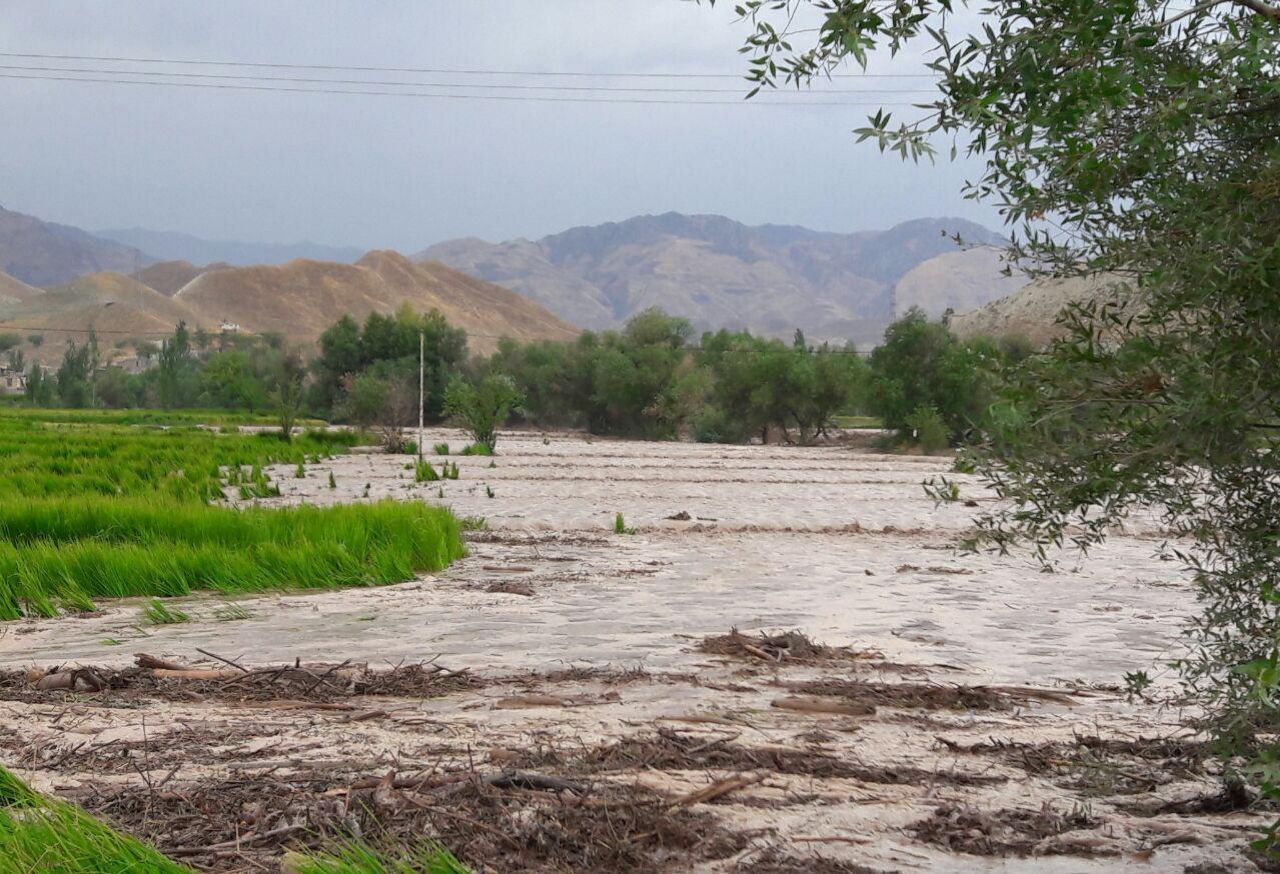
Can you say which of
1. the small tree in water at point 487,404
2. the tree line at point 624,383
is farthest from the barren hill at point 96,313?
the small tree in water at point 487,404

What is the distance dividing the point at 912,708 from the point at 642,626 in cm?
284

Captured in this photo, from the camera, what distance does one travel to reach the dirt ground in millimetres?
4098

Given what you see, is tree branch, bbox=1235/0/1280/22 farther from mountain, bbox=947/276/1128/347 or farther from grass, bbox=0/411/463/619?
mountain, bbox=947/276/1128/347

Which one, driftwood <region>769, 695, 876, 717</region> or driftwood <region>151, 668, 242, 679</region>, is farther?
driftwood <region>151, 668, 242, 679</region>

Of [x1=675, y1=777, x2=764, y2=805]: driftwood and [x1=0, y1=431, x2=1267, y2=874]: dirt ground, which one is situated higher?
[x1=675, y1=777, x2=764, y2=805]: driftwood

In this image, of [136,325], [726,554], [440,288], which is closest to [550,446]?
[726,554]

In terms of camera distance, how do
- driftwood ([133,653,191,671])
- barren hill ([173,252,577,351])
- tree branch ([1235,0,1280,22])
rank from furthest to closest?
barren hill ([173,252,577,351]) < driftwood ([133,653,191,671]) < tree branch ([1235,0,1280,22])

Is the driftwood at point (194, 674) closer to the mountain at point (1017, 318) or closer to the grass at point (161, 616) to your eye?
the grass at point (161, 616)

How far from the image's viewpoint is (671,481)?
2894 centimetres

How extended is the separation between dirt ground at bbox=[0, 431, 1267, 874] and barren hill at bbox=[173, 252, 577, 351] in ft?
414

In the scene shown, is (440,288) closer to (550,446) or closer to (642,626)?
(550,446)

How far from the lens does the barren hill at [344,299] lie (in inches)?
5842

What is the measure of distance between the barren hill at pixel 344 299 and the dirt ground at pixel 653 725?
12626 centimetres

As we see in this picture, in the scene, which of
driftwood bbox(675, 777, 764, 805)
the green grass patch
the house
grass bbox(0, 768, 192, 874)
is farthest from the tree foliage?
the house
